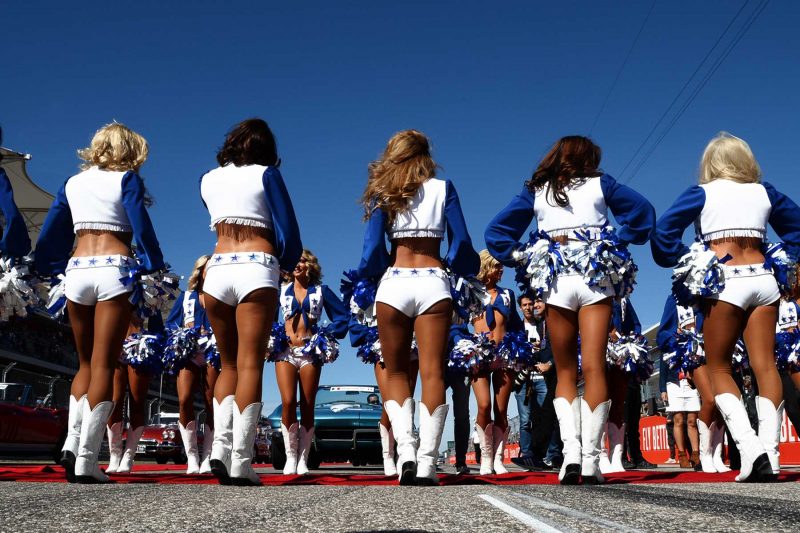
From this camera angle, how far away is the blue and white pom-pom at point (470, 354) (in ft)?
23.9

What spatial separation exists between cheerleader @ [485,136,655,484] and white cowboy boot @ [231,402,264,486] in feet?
5.88

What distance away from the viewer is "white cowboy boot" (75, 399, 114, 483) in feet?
15.4

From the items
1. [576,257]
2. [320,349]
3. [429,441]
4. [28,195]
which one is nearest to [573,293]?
[576,257]

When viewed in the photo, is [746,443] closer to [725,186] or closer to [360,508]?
[725,186]

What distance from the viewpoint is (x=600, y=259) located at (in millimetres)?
4801

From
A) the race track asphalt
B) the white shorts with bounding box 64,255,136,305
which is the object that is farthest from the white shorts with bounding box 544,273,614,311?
the white shorts with bounding box 64,255,136,305

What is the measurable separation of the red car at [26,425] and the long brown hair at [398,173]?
35.7 feet

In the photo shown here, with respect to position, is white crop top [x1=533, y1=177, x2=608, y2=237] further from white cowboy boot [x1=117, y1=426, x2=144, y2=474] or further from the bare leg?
white cowboy boot [x1=117, y1=426, x2=144, y2=474]

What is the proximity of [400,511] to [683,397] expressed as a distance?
859 cm

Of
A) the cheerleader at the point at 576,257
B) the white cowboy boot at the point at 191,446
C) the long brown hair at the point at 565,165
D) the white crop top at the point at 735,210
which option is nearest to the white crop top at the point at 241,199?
the cheerleader at the point at 576,257

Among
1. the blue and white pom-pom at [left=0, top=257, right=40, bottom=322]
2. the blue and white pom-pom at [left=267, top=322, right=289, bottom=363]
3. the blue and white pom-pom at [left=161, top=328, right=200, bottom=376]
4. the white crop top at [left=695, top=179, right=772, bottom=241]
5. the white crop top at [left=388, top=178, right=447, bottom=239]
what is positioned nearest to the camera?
the white crop top at [left=388, top=178, right=447, bottom=239]

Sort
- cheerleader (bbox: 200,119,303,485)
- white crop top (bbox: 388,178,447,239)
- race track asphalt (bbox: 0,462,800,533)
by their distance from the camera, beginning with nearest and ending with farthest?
race track asphalt (bbox: 0,462,800,533) → cheerleader (bbox: 200,119,303,485) → white crop top (bbox: 388,178,447,239)

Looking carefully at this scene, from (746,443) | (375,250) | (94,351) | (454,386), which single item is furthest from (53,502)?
(454,386)

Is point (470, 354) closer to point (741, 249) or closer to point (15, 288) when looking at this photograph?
point (741, 249)
